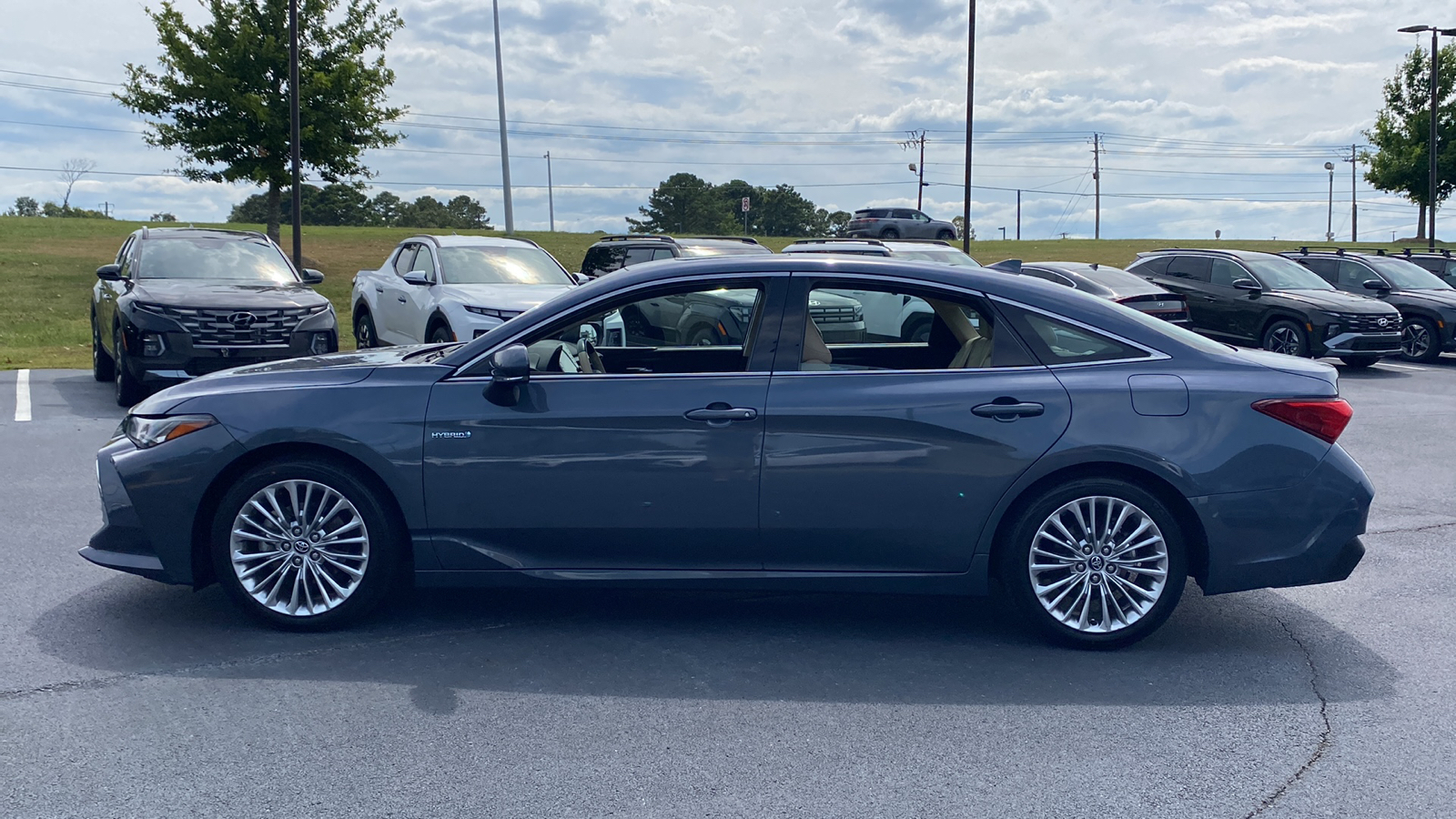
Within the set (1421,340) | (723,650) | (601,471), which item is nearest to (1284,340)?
(1421,340)

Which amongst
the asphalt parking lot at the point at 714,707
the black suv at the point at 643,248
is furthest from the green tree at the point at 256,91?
the asphalt parking lot at the point at 714,707

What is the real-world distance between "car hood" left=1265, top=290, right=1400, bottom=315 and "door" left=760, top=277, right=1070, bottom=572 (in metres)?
14.7

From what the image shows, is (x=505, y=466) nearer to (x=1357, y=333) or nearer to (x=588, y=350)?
(x=588, y=350)

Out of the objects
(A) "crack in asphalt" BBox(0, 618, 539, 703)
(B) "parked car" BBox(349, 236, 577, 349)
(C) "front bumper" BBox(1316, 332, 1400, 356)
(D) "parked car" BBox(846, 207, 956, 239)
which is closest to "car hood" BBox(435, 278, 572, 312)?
(B) "parked car" BBox(349, 236, 577, 349)

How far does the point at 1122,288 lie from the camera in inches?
662

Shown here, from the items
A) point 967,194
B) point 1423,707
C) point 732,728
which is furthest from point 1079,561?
point 967,194

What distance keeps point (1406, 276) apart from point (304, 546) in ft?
67.9

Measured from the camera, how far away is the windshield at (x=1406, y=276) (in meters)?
20.3

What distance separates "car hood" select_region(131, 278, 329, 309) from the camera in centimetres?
1170

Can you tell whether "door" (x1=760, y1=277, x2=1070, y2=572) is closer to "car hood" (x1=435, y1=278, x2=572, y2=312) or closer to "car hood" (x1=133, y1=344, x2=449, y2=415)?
"car hood" (x1=133, y1=344, x2=449, y2=415)

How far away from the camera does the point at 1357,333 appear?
1742cm

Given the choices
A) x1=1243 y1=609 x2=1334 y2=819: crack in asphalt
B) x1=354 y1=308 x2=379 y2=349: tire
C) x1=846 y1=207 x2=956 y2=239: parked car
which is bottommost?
x1=1243 y1=609 x2=1334 y2=819: crack in asphalt

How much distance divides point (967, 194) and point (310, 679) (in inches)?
1192

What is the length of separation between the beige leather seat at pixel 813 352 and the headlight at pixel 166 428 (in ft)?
7.89
